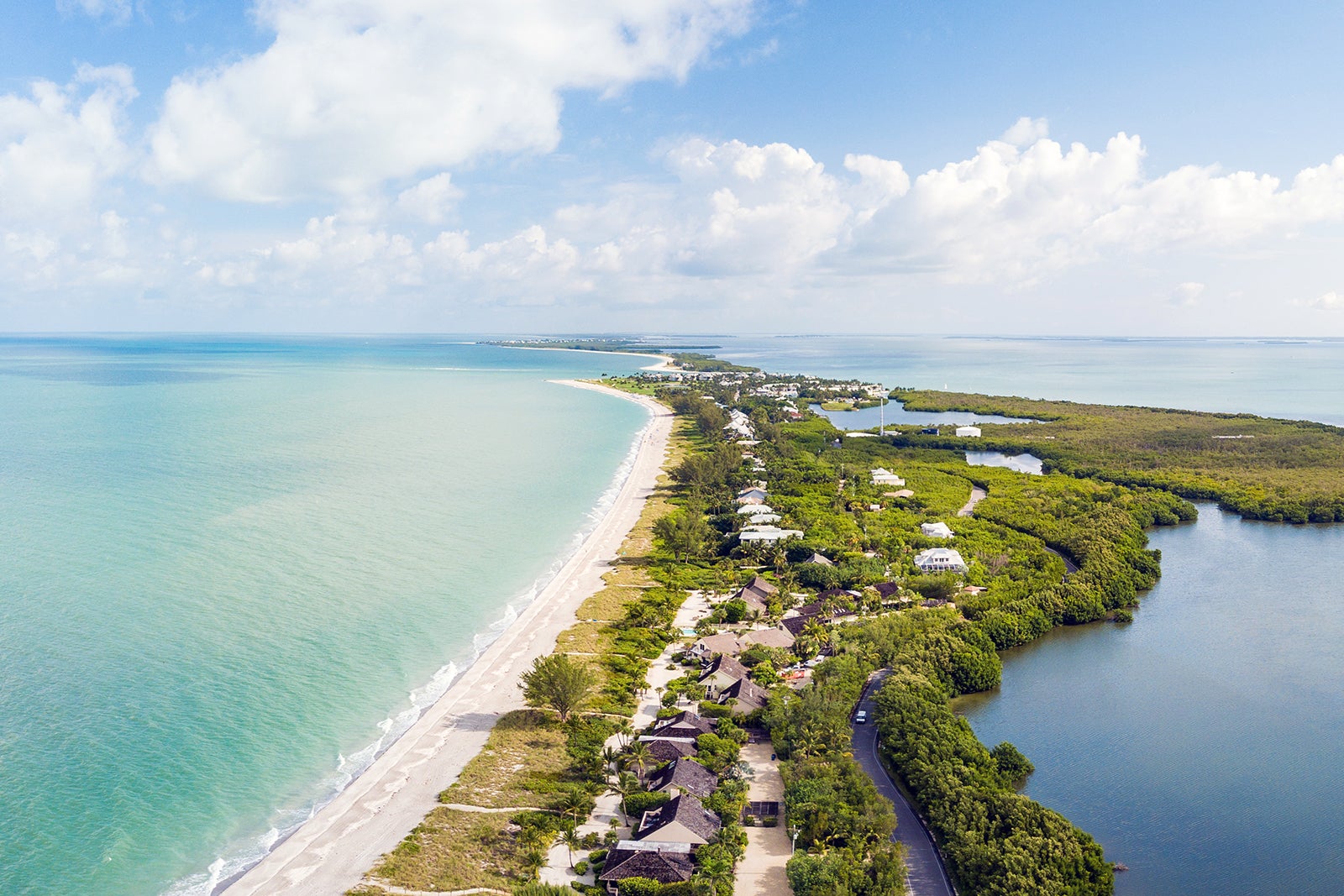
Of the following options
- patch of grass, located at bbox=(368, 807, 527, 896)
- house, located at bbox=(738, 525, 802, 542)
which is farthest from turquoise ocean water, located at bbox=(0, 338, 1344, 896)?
house, located at bbox=(738, 525, 802, 542)

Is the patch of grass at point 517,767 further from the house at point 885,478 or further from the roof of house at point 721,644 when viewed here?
the house at point 885,478

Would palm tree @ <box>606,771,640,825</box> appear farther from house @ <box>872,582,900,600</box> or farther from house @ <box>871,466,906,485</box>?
house @ <box>871,466,906,485</box>

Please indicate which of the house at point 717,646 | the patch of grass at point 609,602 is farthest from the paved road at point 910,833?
the patch of grass at point 609,602

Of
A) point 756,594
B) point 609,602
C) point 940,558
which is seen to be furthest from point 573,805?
point 940,558

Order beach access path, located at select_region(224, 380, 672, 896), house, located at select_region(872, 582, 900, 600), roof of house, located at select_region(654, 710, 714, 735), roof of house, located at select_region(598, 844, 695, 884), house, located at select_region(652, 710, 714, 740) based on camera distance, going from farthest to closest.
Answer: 1. house, located at select_region(872, 582, 900, 600)
2. roof of house, located at select_region(654, 710, 714, 735)
3. house, located at select_region(652, 710, 714, 740)
4. beach access path, located at select_region(224, 380, 672, 896)
5. roof of house, located at select_region(598, 844, 695, 884)

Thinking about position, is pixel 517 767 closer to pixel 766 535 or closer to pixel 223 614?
pixel 223 614
